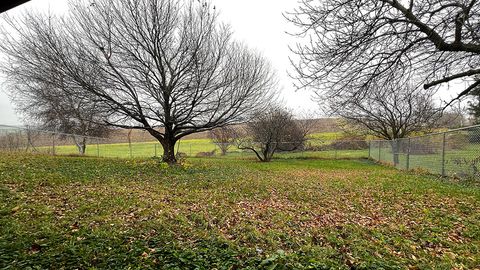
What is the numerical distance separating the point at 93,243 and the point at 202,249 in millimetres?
1393

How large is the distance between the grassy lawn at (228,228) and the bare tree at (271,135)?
1458cm

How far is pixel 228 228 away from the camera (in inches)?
164

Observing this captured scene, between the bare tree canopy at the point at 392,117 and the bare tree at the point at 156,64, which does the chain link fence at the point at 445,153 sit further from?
the bare tree at the point at 156,64

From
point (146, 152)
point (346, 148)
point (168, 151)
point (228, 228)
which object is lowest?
point (146, 152)

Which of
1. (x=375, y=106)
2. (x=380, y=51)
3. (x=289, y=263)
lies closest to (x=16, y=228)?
(x=289, y=263)

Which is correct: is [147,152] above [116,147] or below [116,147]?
below

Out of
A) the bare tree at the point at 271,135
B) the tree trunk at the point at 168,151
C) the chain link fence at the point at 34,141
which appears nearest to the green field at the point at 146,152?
the chain link fence at the point at 34,141

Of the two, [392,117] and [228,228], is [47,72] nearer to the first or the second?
[228,228]

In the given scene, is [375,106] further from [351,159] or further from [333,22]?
[333,22]

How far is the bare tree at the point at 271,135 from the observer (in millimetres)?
21984

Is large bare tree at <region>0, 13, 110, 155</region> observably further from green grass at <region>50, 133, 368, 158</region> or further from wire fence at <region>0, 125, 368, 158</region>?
green grass at <region>50, 133, 368, 158</region>

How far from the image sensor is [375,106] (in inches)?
803

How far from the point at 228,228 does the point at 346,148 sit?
26.1 m

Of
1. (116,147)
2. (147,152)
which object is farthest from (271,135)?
(116,147)
